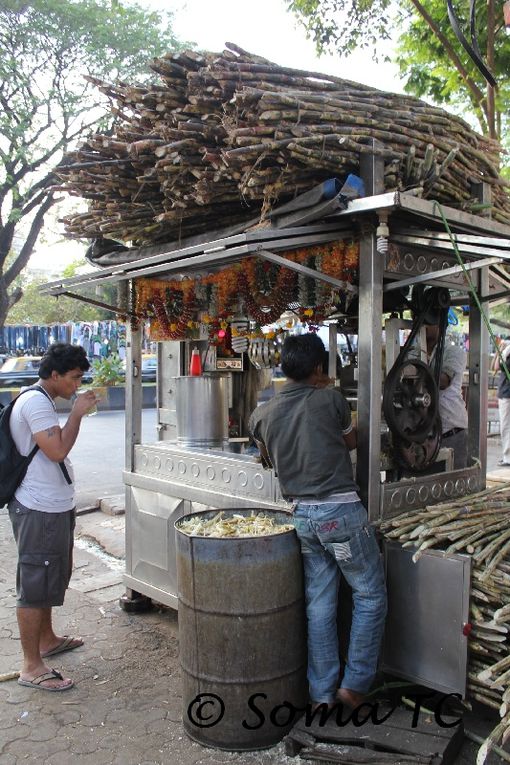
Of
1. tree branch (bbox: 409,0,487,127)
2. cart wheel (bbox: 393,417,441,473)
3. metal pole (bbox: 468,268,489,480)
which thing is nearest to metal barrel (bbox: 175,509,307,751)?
cart wheel (bbox: 393,417,441,473)

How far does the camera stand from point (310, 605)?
3.48 m

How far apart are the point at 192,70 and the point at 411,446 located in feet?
8.35

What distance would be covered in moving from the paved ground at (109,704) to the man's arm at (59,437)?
55.8 inches

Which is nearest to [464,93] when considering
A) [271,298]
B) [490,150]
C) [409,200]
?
[490,150]

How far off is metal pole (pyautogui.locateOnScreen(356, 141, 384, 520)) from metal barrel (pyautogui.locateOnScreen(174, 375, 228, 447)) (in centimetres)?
158

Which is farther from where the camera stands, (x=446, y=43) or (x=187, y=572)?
(x=446, y=43)

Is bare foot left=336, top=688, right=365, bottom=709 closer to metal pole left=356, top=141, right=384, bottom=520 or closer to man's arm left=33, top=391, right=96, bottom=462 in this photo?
metal pole left=356, top=141, right=384, bottom=520

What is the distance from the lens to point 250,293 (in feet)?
15.2

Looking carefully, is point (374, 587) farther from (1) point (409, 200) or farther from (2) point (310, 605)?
(1) point (409, 200)

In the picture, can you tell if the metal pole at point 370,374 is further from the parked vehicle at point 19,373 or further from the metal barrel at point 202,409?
the parked vehicle at point 19,373

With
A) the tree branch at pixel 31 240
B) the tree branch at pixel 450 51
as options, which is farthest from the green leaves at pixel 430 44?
the tree branch at pixel 31 240

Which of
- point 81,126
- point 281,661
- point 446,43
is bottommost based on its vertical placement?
point 281,661

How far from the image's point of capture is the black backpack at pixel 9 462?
4.09m

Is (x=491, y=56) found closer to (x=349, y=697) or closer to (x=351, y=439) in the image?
(x=351, y=439)
